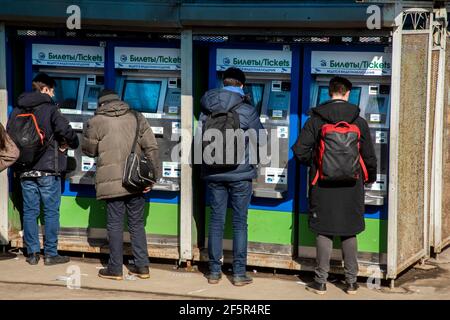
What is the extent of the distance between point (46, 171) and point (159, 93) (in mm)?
1214

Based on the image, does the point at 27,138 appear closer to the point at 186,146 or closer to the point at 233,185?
the point at 186,146

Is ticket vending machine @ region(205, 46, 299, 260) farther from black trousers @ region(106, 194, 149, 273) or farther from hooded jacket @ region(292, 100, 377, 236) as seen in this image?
black trousers @ region(106, 194, 149, 273)

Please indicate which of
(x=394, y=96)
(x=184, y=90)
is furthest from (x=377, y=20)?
(x=184, y=90)

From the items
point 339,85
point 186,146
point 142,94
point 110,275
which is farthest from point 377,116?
point 110,275

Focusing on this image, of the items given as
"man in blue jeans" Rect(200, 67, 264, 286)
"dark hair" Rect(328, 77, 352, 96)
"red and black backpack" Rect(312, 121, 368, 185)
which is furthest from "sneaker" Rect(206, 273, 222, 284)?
"dark hair" Rect(328, 77, 352, 96)

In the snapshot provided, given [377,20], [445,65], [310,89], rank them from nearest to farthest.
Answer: [377,20] → [310,89] → [445,65]

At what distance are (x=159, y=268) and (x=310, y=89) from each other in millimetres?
2086

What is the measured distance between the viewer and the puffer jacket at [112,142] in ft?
24.1

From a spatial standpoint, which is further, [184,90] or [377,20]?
[184,90]

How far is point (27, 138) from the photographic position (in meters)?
7.75

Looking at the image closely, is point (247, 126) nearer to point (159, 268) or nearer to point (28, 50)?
point (159, 268)

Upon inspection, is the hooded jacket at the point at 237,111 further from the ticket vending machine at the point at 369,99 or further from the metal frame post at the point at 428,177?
the metal frame post at the point at 428,177
